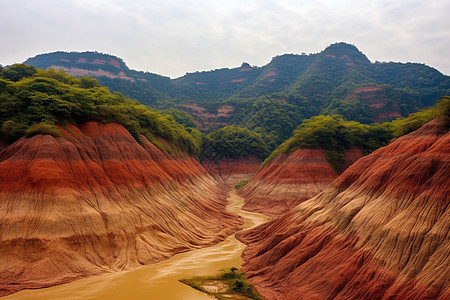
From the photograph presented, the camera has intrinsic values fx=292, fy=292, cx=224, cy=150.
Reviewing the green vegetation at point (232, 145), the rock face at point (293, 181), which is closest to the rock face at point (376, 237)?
the rock face at point (293, 181)

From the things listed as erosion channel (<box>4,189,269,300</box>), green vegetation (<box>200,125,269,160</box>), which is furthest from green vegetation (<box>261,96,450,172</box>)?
erosion channel (<box>4,189,269,300</box>)

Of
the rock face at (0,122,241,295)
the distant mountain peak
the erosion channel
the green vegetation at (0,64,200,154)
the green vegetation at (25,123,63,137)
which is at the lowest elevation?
the erosion channel

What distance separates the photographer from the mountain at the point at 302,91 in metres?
114

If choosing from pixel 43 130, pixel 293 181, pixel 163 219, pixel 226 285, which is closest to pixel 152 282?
pixel 226 285

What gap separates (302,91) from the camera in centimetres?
14962

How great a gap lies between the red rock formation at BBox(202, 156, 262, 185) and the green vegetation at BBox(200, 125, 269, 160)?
1.73 metres

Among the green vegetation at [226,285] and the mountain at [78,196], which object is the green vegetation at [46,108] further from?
the green vegetation at [226,285]

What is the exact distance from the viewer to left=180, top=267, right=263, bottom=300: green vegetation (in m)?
18.1

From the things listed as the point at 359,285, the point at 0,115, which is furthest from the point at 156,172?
the point at 359,285

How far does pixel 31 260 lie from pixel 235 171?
70.9 metres

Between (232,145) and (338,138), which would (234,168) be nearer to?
(232,145)

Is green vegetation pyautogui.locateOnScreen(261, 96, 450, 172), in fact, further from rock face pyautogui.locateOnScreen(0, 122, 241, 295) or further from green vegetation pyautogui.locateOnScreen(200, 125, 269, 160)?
green vegetation pyautogui.locateOnScreen(200, 125, 269, 160)

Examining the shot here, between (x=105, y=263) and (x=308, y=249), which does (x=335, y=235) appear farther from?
(x=105, y=263)

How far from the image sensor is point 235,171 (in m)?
88.6
